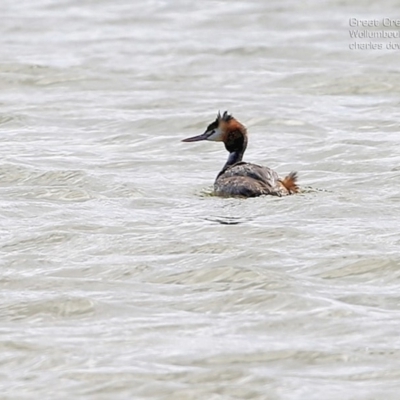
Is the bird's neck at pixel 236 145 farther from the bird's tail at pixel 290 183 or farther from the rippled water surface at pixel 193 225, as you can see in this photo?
the bird's tail at pixel 290 183

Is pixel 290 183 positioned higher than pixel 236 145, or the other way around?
pixel 236 145

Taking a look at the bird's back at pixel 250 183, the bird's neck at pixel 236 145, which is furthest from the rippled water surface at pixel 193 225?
the bird's neck at pixel 236 145

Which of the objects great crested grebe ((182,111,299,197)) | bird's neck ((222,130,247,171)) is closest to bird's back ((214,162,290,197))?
great crested grebe ((182,111,299,197))

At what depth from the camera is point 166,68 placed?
18156mm

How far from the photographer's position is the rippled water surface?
6.94 metres

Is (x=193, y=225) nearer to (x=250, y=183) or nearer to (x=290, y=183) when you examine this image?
(x=250, y=183)

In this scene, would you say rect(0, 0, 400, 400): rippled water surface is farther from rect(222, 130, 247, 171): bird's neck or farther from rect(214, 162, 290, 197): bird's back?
rect(222, 130, 247, 171): bird's neck

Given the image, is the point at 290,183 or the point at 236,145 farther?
the point at 236,145

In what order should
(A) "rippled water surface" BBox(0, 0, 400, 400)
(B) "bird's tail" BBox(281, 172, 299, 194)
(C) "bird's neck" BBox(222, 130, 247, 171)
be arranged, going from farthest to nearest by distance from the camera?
(C) "bird's neck" BBox(222, 130, 247, 171) → (B) "bird's tail" BBox(281, 172, 299, 194) → (A) "rippled water surface" BBox(0, 0, 400, 400)

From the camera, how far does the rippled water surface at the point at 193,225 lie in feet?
22.8

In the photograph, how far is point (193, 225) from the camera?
32.6 ft

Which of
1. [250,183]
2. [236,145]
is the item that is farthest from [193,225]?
[236,145]

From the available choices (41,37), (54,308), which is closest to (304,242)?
(54,308)

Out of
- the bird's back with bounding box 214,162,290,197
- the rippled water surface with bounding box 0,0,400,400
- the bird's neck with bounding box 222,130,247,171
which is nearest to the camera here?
the rippled water surface with bounding box 0,0,400,400
